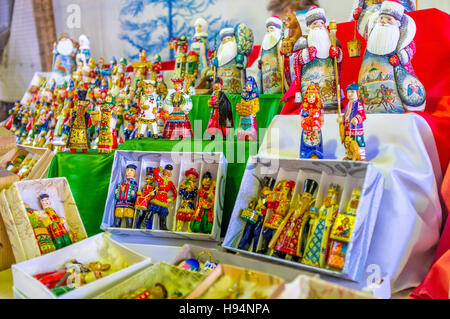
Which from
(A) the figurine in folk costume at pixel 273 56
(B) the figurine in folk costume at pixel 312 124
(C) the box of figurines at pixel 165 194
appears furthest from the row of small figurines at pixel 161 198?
(A) the figurine in folk costume at pixel 273 56

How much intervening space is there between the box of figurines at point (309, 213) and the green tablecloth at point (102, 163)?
0.26 m

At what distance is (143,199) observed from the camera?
176cm

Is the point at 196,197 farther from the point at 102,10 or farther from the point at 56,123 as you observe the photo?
the point at 102,10

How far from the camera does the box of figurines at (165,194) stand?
5.48 ft

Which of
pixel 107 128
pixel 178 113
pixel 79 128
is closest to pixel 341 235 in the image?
pixel 178 113

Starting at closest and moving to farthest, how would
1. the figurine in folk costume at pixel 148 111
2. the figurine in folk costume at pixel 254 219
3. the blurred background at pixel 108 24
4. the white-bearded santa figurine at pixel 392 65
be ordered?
the figurine in folk costume at pixel 254 219
the white-bearded santa figurine at pixel 392 65
the figurine in folk costume at pixel 148 111
the blurred background at pixel 108 24

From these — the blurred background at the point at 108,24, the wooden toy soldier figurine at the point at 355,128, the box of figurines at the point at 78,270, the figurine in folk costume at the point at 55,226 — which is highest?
the blurred background at the point at 108,24

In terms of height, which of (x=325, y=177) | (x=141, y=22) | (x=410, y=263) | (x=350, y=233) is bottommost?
(x=410, y=263)

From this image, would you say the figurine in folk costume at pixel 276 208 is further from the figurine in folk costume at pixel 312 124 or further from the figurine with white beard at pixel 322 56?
the figurine with white beard at pixel 322 56

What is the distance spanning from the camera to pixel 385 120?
1549 mm

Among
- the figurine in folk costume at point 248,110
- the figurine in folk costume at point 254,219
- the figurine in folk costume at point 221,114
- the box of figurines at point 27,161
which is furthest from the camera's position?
the box of figurines at point 27,161

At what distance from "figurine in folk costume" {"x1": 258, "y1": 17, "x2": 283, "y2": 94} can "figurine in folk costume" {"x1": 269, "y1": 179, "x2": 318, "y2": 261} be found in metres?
0.84
